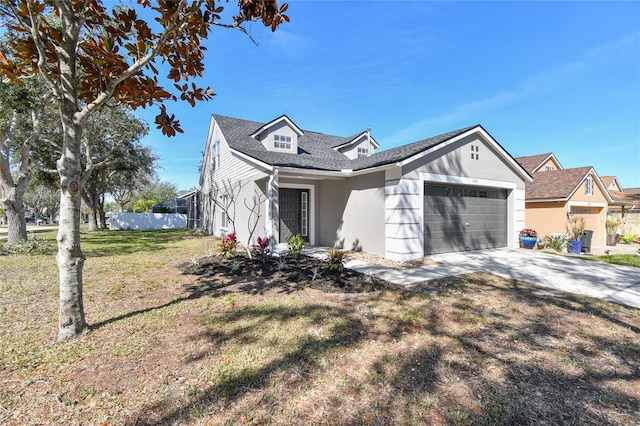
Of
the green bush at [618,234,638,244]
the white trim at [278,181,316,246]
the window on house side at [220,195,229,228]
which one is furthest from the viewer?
the green bush at [618,234,638,244]

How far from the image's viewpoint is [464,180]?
9.91 metres

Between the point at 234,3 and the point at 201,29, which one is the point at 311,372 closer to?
the point at 201,29

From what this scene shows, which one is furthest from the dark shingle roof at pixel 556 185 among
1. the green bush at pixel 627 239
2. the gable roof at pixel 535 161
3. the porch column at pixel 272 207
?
the porch column at pixel 272 207

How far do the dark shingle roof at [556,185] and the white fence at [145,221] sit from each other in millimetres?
27431

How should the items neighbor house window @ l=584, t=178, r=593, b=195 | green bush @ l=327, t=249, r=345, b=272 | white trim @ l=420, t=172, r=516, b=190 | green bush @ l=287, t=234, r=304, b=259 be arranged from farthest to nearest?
neighbor house window @ l=584, t=178, r=593, b=195 < white trim @ l=420, t=172, r=516, b=190 < green bush @ l=287, t=234, r=304, b=259 < green bush @ l=327, t=249, r=345, b=272

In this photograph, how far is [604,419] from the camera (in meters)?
2.30

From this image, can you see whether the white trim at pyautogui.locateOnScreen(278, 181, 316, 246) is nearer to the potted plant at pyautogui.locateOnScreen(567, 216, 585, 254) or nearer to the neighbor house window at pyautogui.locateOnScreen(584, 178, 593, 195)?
the potted plant at pyautogui.locateOnScreen(567, 216, 585, 254)

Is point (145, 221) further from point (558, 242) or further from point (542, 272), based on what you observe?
point (558, 242)

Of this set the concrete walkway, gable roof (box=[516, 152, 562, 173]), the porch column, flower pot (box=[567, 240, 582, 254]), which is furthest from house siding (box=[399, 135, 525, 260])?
gable roof (box=[516, 152, 562, 173])

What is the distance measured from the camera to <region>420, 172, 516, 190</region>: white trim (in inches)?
357

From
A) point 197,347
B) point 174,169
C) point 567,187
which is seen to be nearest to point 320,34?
point 197,347

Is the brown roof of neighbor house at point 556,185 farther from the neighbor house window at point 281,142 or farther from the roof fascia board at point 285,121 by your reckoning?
the neighbor house window at point 281,142

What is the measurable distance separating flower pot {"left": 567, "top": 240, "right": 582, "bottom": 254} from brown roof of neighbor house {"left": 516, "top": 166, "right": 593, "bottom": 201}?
10.1 ft

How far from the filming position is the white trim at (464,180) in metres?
9.07
